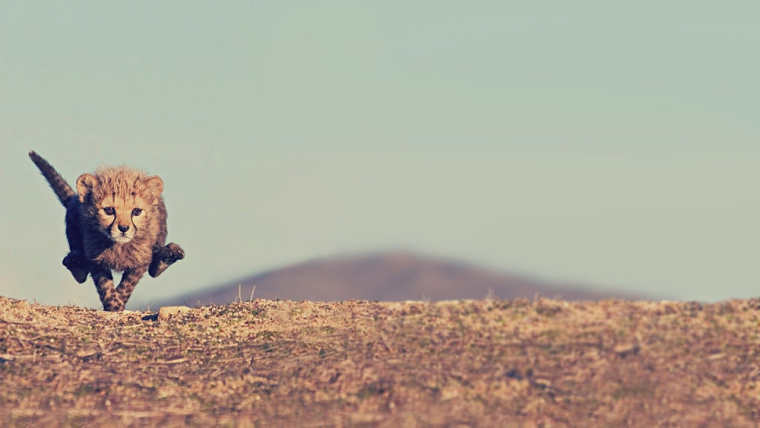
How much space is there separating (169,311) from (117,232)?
67.0 inches

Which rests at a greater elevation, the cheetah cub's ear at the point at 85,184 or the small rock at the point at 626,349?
the cheetah cub's ear at the point at 85,184

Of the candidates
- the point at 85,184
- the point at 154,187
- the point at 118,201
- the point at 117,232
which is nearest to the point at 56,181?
the point at 85,184

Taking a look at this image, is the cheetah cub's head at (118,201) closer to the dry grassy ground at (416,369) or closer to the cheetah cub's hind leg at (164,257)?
the cheetah cub's hind leg at (164,257)

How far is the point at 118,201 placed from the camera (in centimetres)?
1495

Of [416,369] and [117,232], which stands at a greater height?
[117,232]

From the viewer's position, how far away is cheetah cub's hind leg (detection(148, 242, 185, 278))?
16.1 m

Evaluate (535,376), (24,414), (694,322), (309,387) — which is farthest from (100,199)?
(694,322)

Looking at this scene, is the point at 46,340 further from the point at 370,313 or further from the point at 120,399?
the point at 370,313

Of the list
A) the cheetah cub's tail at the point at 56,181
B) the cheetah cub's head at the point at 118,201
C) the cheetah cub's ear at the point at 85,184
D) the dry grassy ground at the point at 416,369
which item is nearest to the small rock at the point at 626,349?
the dry grassy ground at the point at 416,369

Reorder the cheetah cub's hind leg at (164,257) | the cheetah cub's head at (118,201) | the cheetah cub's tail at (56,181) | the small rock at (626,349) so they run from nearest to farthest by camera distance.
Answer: the small rock at (626,349) < the cheetah cub's head at (118,201) < the cheetah cub's hind leg at (164,257) < the cheetah cub's tail at (56,181)

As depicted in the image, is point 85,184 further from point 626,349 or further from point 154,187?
point 626,349

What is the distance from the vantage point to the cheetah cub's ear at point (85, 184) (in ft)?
49.8

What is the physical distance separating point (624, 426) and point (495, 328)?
2.57 meters

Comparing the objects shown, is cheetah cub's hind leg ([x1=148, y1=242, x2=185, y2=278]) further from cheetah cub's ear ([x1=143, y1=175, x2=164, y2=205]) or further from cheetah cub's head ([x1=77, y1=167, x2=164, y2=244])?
cheetah cub's ear ([x1=143, y1=175, x2=164, y2=205])
